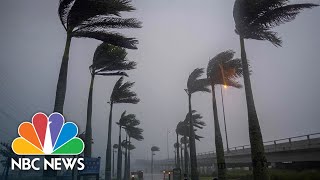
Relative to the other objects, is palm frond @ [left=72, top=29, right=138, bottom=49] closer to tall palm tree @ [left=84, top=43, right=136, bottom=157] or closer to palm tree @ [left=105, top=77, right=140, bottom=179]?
tall palm tree @ [left=84, top=43, right=136, bottom=157]

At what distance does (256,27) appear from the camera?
19.1m

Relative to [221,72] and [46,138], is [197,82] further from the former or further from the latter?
[46,138]

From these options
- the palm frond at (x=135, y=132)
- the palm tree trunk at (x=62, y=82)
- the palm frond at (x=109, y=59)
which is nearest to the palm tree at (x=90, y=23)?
the palm tree trunk at (x=62, y=82)

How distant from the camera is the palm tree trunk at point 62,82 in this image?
14.9 meters

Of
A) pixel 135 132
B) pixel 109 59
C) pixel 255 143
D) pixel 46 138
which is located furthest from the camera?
pixel 135 132

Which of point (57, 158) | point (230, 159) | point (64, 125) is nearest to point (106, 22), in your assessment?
point (64, 125)

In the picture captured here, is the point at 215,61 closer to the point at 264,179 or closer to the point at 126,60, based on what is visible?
the point at 126,60

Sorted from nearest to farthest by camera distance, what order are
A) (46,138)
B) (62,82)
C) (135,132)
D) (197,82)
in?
1. (46,138)
2. (62,82)
3. (197,82)
4. (135,132)

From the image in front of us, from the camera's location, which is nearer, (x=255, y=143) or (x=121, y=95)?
(x=255, y=143)

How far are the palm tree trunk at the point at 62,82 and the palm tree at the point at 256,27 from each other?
10.9 meters

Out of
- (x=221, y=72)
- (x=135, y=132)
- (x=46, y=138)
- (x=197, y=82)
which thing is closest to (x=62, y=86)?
(x=46, y=138)

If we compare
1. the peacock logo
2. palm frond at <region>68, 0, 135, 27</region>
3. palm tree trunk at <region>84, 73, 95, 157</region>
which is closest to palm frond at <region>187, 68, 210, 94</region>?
palm tree trunk at <region>84, 73, 95, 157</region>

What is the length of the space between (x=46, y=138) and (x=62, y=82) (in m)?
3.62

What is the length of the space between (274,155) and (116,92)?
20.7m
